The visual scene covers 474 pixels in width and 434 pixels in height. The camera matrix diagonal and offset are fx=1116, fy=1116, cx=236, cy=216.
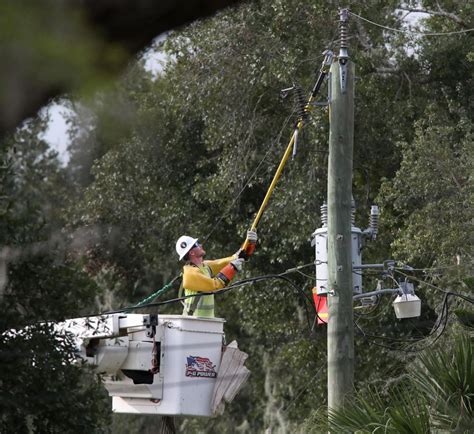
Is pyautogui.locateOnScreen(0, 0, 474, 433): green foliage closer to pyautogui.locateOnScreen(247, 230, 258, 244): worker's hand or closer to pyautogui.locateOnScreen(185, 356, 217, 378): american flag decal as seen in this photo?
pyautogui.locateOnScreen(247, 230, 258, 244): worker's hand

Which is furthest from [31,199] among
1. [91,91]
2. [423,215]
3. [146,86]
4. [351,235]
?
[146,86]

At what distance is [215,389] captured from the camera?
39.3 feet

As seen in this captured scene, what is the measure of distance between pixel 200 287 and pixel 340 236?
169cm

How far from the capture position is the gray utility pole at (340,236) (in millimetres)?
11656

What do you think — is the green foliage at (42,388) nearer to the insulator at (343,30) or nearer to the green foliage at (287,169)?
the insulator at (343,30)

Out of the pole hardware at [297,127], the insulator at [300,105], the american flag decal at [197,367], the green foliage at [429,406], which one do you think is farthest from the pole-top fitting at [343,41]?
the green foliage at [429,406]

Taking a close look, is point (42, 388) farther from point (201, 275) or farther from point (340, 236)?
point (340, 236)

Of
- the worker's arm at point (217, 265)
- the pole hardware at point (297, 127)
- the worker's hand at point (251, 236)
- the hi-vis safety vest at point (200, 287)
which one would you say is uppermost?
the pole hardware at point (297, 127)

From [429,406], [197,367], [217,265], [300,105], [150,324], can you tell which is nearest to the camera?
[429,406]

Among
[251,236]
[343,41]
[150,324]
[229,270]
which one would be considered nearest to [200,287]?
[229,270]

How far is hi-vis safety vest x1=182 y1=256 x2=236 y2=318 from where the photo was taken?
1233cm

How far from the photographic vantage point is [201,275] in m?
12.4

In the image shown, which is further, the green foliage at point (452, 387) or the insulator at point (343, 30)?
the insulator at point (343, 30)

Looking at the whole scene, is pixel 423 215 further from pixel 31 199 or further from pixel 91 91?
pixel 91 91
